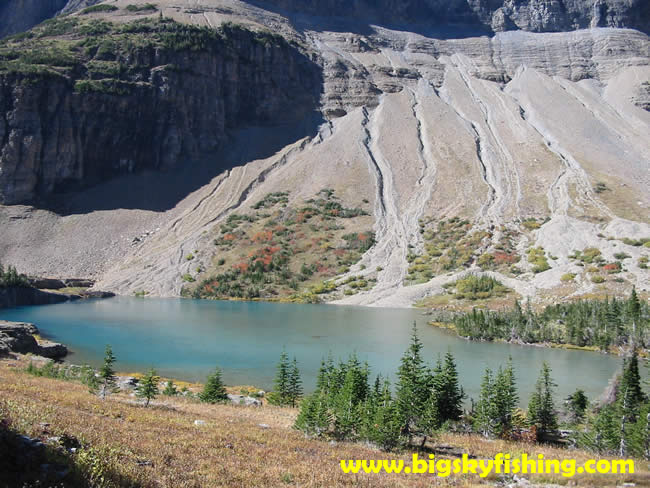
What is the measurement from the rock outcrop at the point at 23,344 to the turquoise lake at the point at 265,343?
124 cm

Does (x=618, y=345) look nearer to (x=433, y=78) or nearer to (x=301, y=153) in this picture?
(x=301, y=153)

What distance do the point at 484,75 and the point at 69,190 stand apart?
4266 inches

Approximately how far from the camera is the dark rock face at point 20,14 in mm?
169750

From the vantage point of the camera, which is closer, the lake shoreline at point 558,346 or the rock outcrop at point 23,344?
the rock outcrop at point 23,344

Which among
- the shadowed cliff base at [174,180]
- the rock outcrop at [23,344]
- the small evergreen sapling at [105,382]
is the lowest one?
the rock outcrop at [23,344]

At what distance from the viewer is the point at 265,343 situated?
128ft

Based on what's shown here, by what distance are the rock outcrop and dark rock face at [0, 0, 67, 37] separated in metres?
176

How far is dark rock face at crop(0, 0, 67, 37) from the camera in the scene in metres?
170

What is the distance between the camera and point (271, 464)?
9719 millimetres

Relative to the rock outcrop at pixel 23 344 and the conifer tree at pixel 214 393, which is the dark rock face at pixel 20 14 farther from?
the conifer tree at pixel 214 393

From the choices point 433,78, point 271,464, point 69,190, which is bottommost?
point 271,464

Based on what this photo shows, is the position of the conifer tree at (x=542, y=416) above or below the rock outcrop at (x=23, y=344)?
above

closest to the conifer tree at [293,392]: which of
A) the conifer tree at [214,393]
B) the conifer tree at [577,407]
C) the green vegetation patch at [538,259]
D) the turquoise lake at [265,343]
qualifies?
the conifer tree at [214,393]

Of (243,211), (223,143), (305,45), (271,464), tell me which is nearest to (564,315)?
(271,464)
